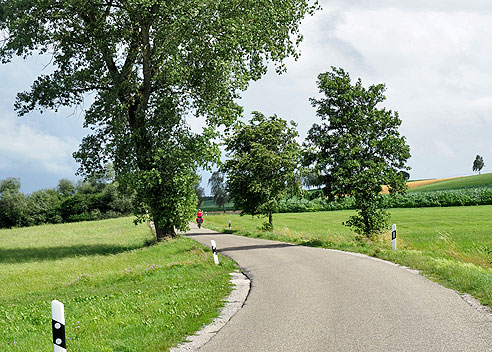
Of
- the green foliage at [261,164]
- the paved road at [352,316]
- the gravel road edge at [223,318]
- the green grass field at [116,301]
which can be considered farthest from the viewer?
the green foliage at [261,164]

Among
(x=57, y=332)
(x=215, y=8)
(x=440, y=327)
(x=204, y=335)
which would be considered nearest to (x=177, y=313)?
(x=204, y=335)

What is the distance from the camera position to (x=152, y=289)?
12.6m

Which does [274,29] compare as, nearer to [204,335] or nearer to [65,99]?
[65,99]

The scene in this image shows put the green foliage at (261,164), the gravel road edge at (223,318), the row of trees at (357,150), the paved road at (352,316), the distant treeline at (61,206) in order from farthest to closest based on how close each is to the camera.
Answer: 1. the distant treeline at (61,206)
2. the green foliage at (261,164)
3. the row of trees at (357,150)
4. the gravel road edge at (223,318)
5. the paved road at (352,316)

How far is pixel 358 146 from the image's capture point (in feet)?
77.2

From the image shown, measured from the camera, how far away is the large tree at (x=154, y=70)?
2395 centimetres

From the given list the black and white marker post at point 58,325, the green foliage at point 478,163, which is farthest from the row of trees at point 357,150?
the green foliage at point 478,163

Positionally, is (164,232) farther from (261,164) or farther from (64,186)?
(64,186)

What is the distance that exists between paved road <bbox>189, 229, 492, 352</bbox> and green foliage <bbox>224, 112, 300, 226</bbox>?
2160 cm

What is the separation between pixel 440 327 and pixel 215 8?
20.3 meters

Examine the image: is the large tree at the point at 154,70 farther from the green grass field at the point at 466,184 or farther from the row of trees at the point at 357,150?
the green grass field at the point at 466,184

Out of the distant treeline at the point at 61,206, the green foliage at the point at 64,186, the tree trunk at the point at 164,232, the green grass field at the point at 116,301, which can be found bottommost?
the green grass field at the point at 116,301

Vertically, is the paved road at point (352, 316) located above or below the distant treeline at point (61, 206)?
below

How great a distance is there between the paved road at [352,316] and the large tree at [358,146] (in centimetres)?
1085
